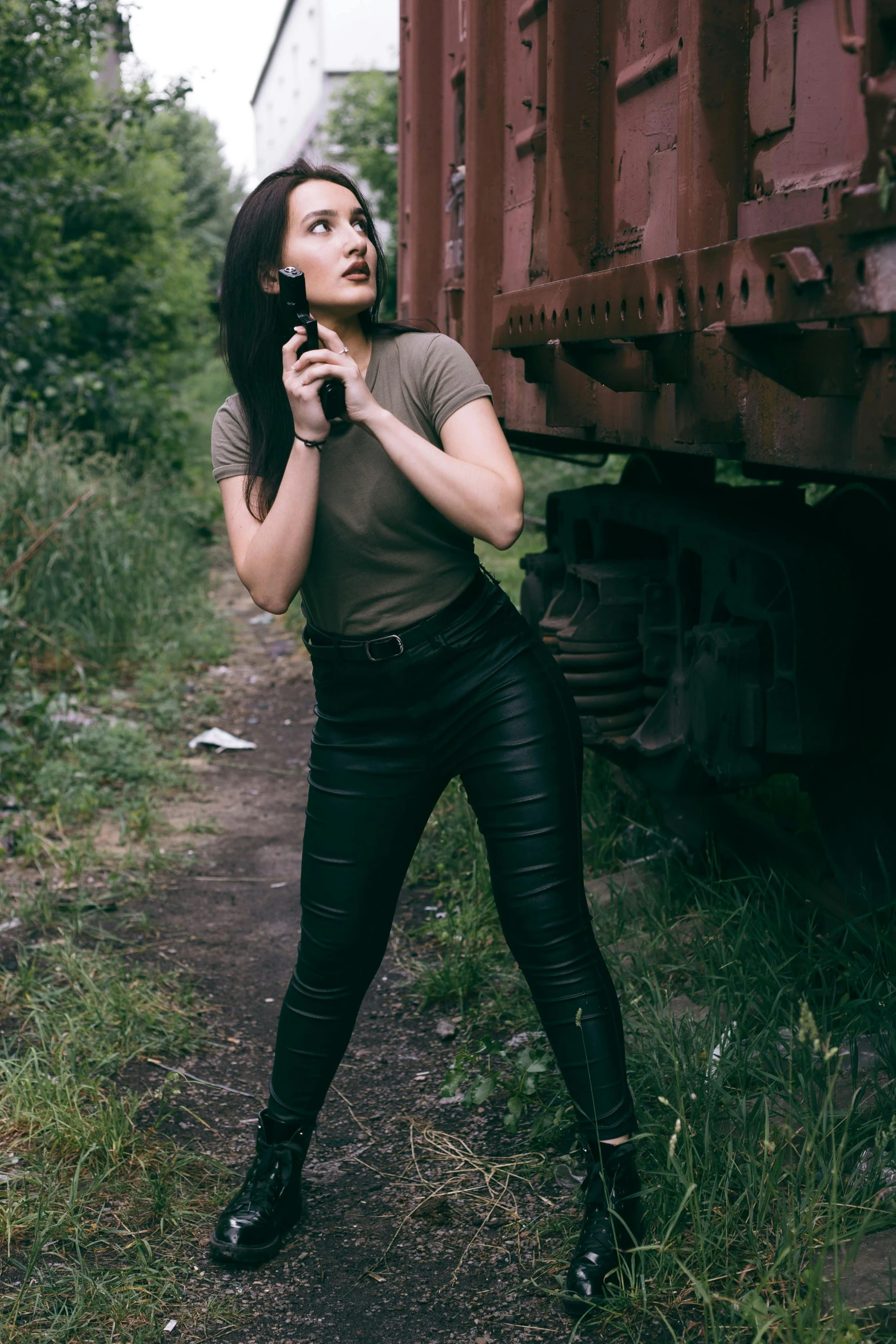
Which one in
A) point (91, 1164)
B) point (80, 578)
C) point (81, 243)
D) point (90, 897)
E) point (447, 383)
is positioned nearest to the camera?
point (447, 383)

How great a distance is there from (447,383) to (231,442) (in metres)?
0.43

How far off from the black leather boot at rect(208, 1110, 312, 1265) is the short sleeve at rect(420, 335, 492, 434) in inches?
55.5

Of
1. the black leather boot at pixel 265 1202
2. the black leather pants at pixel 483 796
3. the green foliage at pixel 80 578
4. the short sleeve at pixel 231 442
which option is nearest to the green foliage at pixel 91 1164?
the black leather boot at pixel 265 1202

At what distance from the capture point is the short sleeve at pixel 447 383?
2248 millimetres

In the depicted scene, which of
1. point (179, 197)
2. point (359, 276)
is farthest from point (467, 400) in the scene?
point (179, 197)

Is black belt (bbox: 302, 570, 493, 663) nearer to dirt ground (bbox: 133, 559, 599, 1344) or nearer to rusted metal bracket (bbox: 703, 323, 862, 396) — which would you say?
rusted metal bracket (bbox: 703, 323, 862, 396)

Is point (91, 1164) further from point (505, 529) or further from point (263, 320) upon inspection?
point (263, 320)

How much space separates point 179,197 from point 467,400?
13840 millimetres

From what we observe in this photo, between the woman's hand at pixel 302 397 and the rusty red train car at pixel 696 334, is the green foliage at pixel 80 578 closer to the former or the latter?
the rusty red train car at pixel 696 334

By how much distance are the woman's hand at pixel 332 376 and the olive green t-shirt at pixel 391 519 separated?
0.46ft

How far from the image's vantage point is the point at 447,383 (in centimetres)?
226

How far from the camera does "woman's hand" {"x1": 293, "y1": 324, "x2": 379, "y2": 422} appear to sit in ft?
6.89

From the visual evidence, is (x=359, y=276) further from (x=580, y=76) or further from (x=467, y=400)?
(x=580, y=76)

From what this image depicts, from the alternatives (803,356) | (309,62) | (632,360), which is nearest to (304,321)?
(632,360)
